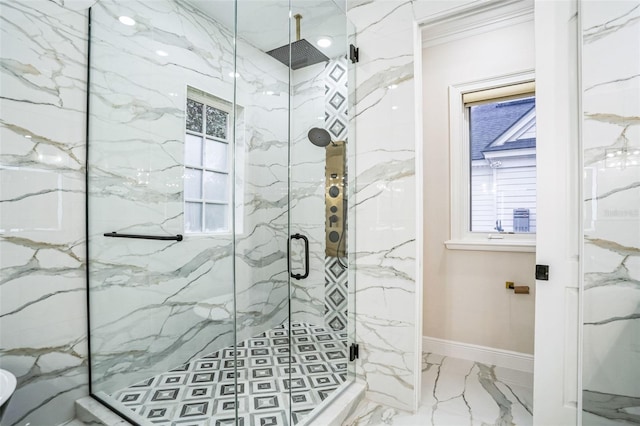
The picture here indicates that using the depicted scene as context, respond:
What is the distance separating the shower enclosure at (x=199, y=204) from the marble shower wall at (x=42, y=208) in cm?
8

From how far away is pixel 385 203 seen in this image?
210 cm

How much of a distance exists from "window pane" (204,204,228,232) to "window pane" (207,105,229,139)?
0.38 metres

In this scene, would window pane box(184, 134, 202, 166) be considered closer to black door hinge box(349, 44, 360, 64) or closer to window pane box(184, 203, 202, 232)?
window pane box(184, 203, 202, 232)

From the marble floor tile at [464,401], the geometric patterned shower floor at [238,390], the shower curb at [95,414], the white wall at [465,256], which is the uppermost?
the white wall at [465,256]

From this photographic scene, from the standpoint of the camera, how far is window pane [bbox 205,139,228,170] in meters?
1.79

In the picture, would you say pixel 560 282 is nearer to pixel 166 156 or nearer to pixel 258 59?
pixel 258 59

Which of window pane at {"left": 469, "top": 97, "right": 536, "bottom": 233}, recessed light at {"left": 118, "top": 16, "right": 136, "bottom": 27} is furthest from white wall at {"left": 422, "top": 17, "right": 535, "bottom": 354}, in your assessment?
recessed light at {"left": 118, "top": 16, "right": 136, "bottom": 27}

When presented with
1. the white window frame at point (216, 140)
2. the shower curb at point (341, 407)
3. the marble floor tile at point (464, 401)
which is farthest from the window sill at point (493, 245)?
the white window frame at point (216, 140)

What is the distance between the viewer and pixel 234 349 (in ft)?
5.44

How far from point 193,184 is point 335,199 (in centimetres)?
88

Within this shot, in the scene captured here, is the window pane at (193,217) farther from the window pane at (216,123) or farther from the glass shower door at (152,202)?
the window pane at (216,123)

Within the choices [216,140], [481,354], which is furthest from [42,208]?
[481,354]

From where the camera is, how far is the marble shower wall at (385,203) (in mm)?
2008

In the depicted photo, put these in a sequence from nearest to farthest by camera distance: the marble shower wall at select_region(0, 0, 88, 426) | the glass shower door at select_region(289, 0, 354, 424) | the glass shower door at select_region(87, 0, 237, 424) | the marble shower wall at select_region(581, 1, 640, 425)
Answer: the marble shower wall at select_region(581, 1, 640, 425) → the marble shower wall at select_region(0, 0, 88, 426) → the glass shower door at select_region(87, 0, 237, 424) → the glass shower door at select_region(289, 0, 354, 424)
